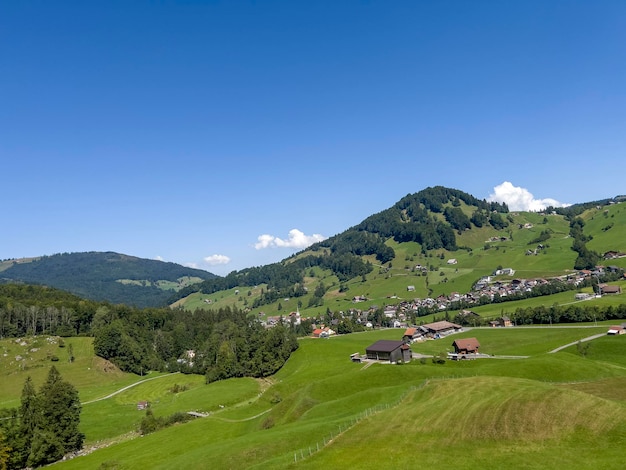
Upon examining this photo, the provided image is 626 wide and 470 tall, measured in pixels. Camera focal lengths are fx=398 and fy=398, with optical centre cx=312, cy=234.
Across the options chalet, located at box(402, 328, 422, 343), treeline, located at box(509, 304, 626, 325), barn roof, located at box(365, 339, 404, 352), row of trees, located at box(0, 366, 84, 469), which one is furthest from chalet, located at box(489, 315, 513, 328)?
row of trees, located at box(0, 366, 84, 469)

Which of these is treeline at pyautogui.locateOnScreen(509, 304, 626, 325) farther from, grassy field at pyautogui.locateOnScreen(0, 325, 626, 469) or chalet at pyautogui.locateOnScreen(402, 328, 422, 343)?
chalet at pyautogui.locateOnScreen(402, 328, 422, 343)

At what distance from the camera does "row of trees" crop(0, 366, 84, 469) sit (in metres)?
92.9

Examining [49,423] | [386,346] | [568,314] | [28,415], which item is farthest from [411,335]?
[28,415]

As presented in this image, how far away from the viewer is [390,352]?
5187 inches

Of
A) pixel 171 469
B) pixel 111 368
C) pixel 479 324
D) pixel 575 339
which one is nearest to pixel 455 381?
pixel 171 469

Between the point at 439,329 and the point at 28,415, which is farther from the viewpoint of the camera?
the point at 439,329

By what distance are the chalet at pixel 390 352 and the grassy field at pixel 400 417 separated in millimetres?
9930

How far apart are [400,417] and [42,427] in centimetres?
9486

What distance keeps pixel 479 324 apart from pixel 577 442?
6615 inches

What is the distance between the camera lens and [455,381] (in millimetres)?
63812

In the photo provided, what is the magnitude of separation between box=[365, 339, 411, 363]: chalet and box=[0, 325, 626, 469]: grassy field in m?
9.93

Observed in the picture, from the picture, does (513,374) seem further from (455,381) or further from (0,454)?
(0,454)

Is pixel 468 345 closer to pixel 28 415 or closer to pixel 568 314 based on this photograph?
pixel 568 314

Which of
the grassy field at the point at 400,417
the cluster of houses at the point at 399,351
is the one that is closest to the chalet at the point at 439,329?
the grassy field at the point at 400,417
